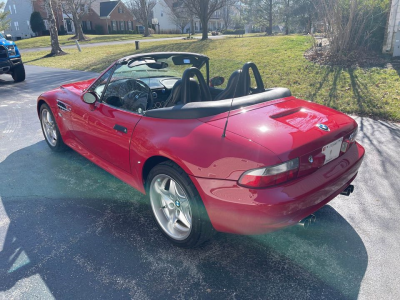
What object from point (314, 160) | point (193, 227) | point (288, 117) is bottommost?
point (193, 227)

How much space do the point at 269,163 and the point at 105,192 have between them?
2.19 meters

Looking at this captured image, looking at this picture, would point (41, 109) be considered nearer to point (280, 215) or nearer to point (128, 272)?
point (128, 272)

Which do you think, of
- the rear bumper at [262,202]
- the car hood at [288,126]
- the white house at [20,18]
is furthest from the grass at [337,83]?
the white house at [20,18]

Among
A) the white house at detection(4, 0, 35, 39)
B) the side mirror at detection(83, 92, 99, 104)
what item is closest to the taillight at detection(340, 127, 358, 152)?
the side mirror at detection(83, 92, 99, 104)

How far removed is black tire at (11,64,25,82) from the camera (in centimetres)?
1145

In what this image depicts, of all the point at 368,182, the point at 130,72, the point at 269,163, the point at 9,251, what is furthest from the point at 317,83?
the point at 9,251

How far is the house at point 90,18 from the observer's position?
2066 inches

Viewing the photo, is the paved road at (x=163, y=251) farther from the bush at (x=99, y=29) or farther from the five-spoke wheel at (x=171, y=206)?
the bush at (x=99, y=29)

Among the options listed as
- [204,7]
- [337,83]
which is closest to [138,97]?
[337,83]

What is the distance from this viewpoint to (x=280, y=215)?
6.97 ft

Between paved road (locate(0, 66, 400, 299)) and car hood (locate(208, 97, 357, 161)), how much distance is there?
0.89 m

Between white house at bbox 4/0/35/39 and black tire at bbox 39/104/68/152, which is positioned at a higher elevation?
white house at bbox 4/0/35/39

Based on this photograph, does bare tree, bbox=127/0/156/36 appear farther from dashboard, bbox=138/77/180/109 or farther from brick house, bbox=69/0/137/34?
dashboard, bbox=138/77/180/109

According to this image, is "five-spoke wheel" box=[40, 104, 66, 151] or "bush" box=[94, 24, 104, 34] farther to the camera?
"bush" box=[94, 24, 104, 34]
